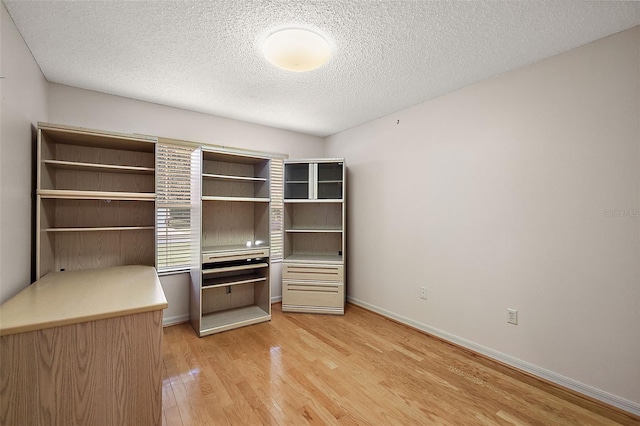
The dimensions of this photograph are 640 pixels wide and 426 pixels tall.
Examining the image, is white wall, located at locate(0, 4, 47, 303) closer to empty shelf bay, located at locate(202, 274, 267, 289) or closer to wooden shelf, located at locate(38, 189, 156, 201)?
wooden shelf, located at locate(38, 189, 156, 201)

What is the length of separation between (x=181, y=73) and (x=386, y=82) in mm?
1875

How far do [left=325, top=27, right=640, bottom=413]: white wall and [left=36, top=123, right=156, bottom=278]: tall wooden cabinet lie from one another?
2787mm

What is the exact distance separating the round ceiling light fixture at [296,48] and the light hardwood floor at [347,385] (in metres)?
2.38

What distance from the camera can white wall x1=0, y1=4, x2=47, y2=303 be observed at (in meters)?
1.62

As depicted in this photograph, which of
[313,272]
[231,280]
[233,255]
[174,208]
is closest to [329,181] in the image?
[313,272]

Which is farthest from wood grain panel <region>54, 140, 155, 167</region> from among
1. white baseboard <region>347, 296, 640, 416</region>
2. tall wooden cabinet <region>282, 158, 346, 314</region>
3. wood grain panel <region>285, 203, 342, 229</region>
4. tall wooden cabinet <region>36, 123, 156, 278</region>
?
white baseboard <region>347, 296, 640, 416</region>

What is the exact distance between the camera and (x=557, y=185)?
2.18m

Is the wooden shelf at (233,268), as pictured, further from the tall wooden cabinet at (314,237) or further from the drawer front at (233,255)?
the tall wooden cabinet at (314,237)

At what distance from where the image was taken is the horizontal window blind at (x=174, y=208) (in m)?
3.25

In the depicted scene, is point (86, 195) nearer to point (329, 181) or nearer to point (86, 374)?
point (86, 374)

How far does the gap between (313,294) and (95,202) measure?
2.59 meters

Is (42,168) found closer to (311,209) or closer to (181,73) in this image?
(181,73)

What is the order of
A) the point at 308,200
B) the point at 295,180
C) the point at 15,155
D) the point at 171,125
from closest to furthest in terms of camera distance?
the point at 15,155 < the point at 171,125 < the point at 308,200 < the point at 295,180

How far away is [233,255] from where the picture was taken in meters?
3.21
